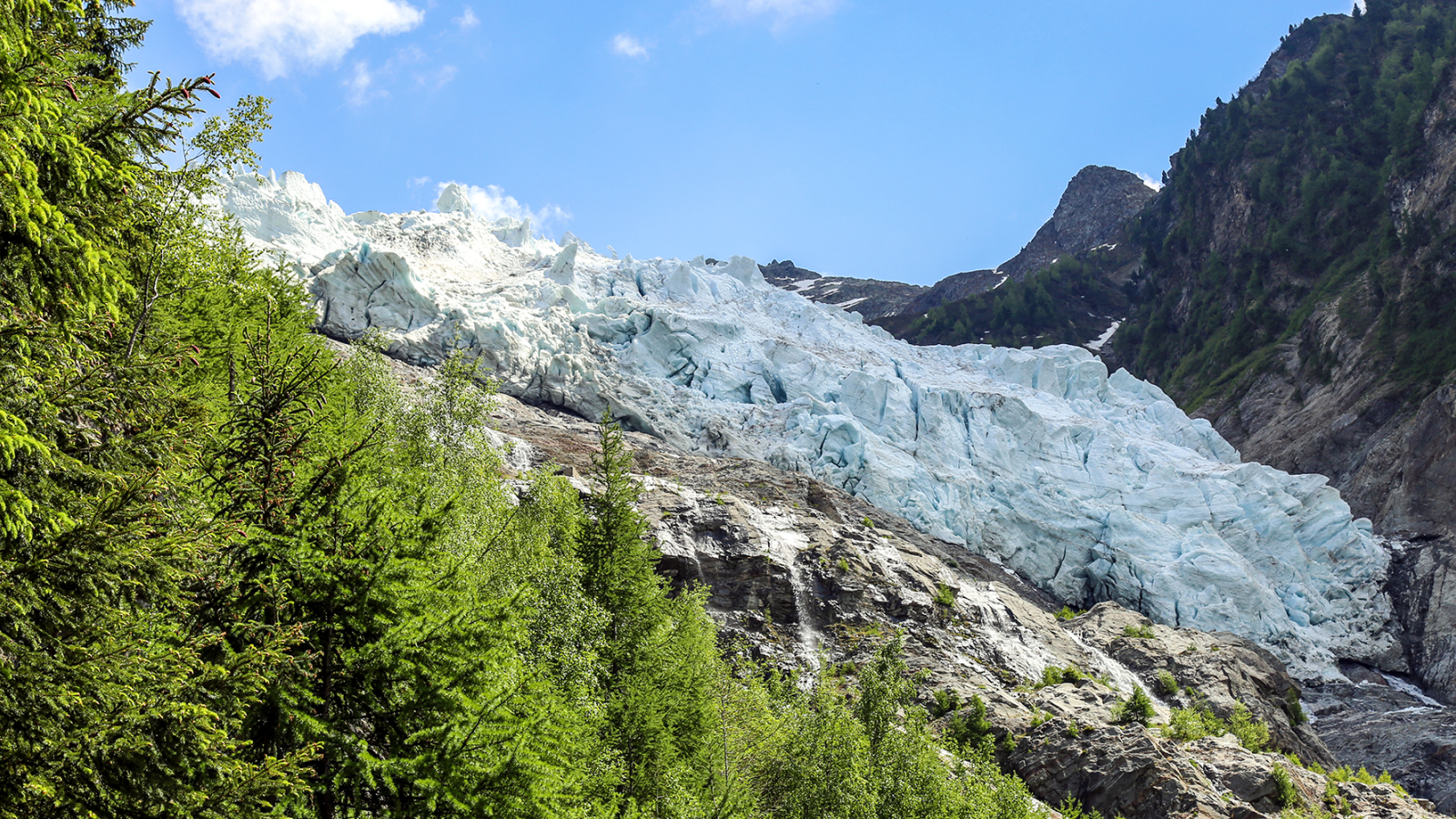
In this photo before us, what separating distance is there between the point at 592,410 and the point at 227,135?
4948 centimetres

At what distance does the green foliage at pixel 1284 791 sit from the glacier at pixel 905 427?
94.4 ft

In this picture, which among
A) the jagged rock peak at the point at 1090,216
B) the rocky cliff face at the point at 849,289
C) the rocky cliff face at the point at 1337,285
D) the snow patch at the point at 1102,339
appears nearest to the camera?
the rocky cliff face at the point at 1337,285

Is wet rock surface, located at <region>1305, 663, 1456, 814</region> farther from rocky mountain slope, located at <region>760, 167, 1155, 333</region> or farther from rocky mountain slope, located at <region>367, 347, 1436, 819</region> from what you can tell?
rocky mountain slope, located at <region>760, 167, 1155, 333</region>

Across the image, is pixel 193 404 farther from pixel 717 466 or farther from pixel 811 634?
pixel 717 466

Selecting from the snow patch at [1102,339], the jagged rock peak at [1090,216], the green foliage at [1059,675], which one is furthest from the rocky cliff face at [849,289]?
the green foliage at [1059,675]

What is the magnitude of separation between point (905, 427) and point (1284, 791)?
4088 centimetres

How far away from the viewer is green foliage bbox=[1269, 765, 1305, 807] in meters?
27.0

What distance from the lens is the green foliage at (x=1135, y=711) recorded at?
32.1 m

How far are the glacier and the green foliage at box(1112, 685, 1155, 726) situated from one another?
24635 mm

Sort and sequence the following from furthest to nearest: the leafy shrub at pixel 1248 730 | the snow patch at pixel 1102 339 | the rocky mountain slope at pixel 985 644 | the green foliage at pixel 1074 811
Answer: the snow patch at pixel 1102 339 → the leafy shrub at pixel 1248 730 → the rocky mountain slope at pixel 985 644 → the green foliage at pixel 1074 811

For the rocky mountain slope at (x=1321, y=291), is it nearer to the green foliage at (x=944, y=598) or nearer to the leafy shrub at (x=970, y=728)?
the green foliage at (x=944, y=598)

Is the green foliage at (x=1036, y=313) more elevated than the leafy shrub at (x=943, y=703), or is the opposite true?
the green foliage at (x=1036, y=313)

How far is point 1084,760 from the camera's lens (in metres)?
29.0

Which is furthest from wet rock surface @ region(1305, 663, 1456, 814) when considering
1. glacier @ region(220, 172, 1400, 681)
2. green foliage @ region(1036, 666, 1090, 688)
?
green foliage @ region(1036, 666, 1090, 688)
